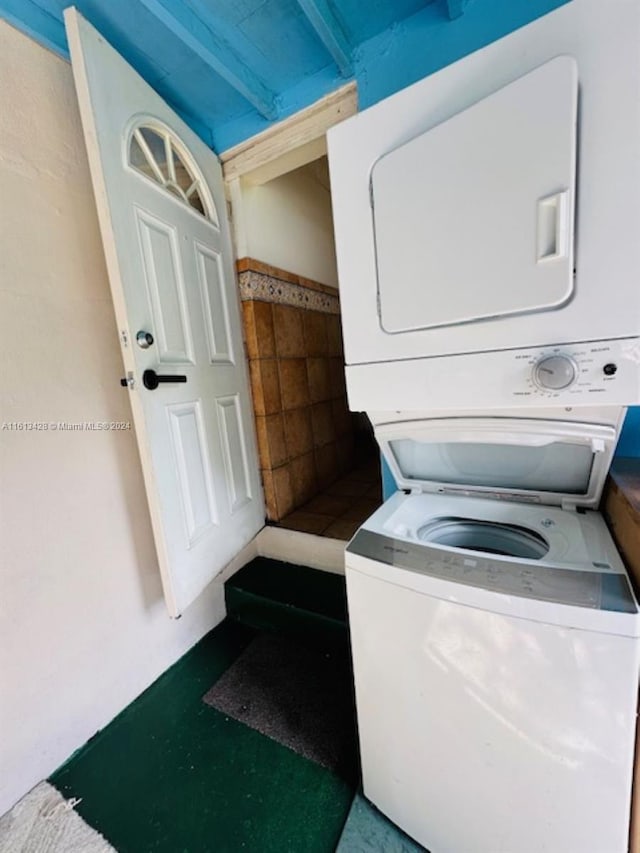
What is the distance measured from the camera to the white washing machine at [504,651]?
640 mm

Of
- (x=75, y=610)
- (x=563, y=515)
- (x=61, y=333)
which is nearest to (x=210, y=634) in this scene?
(x=75, y=610)

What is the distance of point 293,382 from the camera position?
2.19m

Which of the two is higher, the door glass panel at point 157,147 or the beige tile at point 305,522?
the door glass panel at point 157,147

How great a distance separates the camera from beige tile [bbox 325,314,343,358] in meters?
2.60

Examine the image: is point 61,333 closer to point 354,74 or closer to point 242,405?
point 242,405

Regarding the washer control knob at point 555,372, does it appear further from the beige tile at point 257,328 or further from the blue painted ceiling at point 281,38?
the beige tile at point 257,328

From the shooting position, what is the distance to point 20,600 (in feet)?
3.64

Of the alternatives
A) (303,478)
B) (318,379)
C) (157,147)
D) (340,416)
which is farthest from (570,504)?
(157,147)

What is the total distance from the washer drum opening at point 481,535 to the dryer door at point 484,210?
59 centimetres

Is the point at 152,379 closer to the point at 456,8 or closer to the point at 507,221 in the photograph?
the point at 507,221

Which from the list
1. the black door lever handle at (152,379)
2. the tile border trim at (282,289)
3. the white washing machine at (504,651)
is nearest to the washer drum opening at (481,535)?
the white washing machine at (504,651)

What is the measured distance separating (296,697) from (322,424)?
5.04ft

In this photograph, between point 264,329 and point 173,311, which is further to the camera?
point 264,329

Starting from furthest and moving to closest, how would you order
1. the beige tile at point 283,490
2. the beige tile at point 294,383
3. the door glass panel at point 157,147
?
the beige tile at point 294,383 → the beige tile at point 283,490 → the door glass panel at point 157,147
